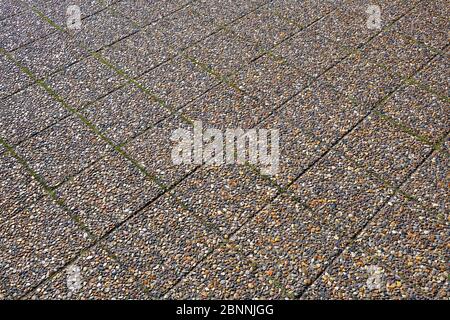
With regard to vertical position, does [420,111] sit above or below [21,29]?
below

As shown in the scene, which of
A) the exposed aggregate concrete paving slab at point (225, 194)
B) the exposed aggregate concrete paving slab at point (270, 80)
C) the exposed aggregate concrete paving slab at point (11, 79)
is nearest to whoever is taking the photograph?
the exposed aggregate concrete paving slab at point (225, 194)

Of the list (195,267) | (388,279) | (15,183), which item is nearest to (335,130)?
(388,279)

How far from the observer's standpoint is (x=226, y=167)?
3672mm

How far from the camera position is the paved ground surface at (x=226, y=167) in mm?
3039

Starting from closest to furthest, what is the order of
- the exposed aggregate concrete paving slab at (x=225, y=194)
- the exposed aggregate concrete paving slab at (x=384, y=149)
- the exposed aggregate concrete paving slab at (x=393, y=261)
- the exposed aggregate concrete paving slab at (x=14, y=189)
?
the exposed aggregate concrete paving slab at (x=393, y=261) < the exposed aggregate concrete paving slab at (x=225, y=194) < the exposed aggregate concrete paving slab at (x=14, y=189) < the exposed aggregate concrete paving slab at (x=384, y=149)

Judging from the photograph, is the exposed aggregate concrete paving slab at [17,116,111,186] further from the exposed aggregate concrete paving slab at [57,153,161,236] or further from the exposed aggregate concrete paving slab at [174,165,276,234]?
the exposed aggregate concrete paving slab at [174,165,276,234]

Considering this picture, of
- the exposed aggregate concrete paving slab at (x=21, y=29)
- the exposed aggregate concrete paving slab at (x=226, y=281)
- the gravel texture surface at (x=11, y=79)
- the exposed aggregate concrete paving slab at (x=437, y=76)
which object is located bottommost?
the exposed aggregate concrete paving slab at (x=226, y=281)

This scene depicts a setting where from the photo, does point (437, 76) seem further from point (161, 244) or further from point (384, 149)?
point (161, 244)

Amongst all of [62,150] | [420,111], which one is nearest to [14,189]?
[62,150]

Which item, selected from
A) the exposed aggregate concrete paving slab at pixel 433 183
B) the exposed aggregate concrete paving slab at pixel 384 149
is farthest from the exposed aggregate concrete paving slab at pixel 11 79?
the exposed aggregate concrete paving slab at pixel 433 183

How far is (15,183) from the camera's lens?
11.8 feet

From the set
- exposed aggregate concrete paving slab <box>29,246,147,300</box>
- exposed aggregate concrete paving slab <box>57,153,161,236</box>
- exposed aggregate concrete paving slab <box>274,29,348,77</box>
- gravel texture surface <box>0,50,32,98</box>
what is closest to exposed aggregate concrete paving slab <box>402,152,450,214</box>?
exposed aggregate concrete paving slab <box>274,29,348,77</box>

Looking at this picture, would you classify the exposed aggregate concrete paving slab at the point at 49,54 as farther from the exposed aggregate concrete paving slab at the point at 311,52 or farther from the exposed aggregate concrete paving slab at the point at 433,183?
the exposed aggregate concrete paving slab at the point at 433,183
